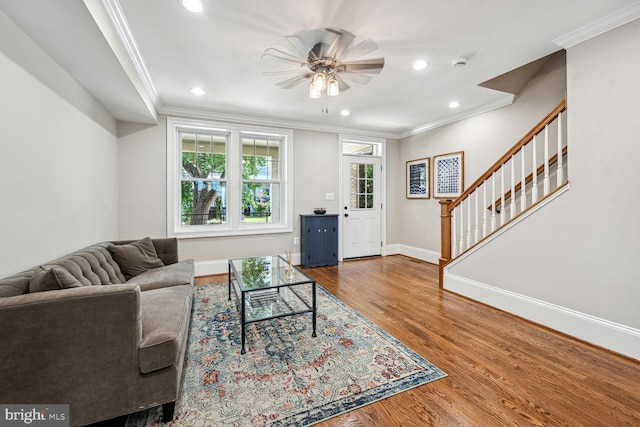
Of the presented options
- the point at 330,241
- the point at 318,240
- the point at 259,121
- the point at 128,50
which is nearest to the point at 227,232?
the point at 318,240

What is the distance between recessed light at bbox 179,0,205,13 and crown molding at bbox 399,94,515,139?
385 cm

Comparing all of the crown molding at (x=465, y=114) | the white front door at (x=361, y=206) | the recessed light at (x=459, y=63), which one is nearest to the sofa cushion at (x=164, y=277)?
the white front door at (x=361, y=206)

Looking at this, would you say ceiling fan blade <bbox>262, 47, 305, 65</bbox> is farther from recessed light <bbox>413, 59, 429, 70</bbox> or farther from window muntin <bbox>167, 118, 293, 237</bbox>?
window muntin <bbox>167, 118, 293, 237</bbox>

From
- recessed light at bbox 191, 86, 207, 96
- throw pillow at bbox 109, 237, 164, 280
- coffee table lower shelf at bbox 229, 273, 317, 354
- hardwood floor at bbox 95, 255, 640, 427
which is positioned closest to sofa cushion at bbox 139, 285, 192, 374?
coffee table lower shelf at bbox 229, 273, 317, 354

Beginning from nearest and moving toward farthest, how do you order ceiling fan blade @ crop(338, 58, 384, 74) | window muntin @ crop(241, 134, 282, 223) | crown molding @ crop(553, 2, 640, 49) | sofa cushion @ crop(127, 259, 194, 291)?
crown molding @ crop(553, 2, 640, 49), sofa cushion @ crop(127, 259, 194, 291), ceiling fan blade @ crop(338, 58, 384, 74), window muntin @ crop(241, 134, 282, 223)

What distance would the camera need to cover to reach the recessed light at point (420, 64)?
2.71m

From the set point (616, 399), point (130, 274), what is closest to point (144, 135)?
point (130, 274)

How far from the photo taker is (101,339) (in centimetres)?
134

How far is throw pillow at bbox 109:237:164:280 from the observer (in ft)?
8.89

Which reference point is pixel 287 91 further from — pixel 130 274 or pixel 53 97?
pixel 130 274

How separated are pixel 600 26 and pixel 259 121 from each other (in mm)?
4010

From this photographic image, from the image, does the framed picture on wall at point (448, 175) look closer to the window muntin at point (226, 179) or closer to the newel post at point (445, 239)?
the newel post at point (445, 239)

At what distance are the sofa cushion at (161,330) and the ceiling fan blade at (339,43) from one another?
2397mm

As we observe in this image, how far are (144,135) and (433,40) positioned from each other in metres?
3.88
